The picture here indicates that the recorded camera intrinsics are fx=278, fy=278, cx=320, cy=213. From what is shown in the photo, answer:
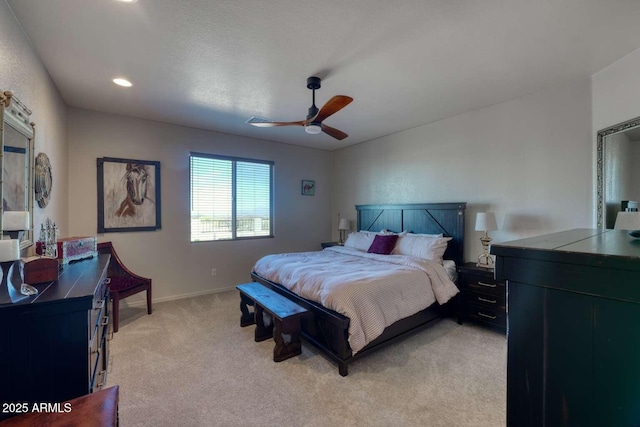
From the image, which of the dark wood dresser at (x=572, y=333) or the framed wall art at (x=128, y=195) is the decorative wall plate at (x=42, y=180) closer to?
the framed wall art at (x=128, y=195)

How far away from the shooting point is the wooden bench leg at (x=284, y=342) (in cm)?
243

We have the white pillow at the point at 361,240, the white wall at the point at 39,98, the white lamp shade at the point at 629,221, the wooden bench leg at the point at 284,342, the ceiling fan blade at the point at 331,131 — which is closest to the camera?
the white lamp shade at the point at 629,221

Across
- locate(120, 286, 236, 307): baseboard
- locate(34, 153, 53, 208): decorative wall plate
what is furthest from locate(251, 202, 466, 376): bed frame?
locate(34, 153, 53, 208): decorative wall plate

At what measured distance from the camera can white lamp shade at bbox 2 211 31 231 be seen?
1641 mm

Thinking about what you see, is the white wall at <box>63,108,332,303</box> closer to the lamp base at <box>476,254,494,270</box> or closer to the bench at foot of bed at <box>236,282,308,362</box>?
the bench at foot of bed at <box>236,282,308,362</box>

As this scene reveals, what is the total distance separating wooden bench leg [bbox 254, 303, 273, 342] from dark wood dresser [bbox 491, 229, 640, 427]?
2.43m

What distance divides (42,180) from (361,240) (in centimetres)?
385

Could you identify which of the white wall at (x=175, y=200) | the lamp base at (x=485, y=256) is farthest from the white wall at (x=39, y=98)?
the lamp base at (x=485, y=256)

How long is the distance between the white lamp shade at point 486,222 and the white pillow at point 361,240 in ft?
4.93

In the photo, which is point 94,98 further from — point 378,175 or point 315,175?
point 378,175

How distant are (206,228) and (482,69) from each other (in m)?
4.22

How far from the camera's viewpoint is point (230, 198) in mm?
4801

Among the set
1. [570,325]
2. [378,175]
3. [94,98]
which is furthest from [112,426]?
[378,175]

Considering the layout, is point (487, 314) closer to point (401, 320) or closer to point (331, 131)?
point (401, 320)
